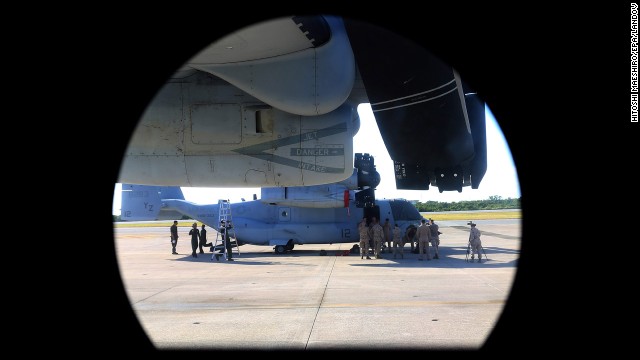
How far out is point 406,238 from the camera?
18844 mm

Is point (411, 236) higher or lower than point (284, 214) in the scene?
lower

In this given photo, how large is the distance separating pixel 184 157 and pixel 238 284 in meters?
4.75

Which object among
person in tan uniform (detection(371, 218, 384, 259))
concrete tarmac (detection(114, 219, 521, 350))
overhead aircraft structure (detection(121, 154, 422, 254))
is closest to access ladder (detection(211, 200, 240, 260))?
overhead aircraft structure (detection(121, 154, 422, 254))

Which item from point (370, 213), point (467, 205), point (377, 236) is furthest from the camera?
point (467, 205)

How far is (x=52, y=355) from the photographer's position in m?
3.34

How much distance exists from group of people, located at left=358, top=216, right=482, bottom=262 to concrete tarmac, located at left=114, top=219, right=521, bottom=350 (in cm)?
90

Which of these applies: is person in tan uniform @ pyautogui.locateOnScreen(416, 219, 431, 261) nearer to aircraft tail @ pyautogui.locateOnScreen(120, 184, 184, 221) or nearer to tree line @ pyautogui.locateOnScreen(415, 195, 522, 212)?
aircraft tail @ pyautogui.locateOnScreen(120, 184, 184, 221)

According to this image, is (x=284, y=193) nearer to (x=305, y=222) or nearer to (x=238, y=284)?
(x=305, y=222)

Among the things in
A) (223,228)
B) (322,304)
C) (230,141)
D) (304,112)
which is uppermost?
(304,112)

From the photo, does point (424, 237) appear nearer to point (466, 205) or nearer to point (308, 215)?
point (308, 215)

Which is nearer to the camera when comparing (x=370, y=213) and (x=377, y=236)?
(x=377, y=236)

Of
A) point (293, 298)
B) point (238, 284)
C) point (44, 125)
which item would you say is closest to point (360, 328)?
point (293, 298)

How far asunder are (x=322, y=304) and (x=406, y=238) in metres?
11.1

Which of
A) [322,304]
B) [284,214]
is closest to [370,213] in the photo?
[284,214]
